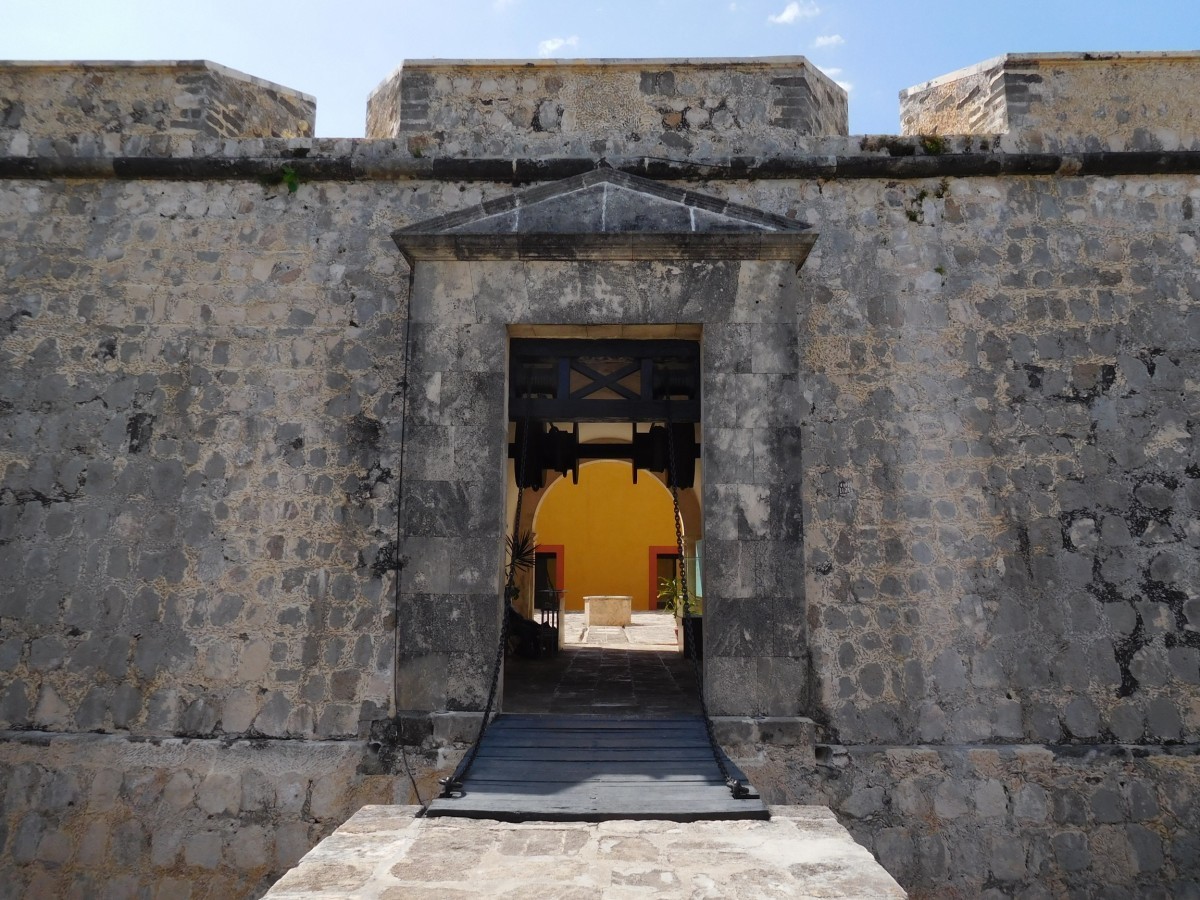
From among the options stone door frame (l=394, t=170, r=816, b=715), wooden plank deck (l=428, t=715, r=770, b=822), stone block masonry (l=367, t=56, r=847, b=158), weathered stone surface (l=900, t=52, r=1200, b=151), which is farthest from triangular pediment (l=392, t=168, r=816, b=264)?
wooden plank deck (l=428, t=715, r=770, b=822)

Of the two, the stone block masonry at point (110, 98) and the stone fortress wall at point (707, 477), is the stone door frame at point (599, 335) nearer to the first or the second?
the stone fortress wall at point (707, 477)

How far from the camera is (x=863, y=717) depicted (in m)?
4.43

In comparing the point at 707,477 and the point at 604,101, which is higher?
the point at 604,101

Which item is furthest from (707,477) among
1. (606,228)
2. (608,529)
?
(608,529)

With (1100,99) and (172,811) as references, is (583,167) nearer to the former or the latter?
→ (1100,99)

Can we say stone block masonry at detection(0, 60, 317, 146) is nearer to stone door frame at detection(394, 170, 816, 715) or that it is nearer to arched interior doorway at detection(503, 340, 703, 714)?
stone door frame at detection(394, 170, 816, 715)

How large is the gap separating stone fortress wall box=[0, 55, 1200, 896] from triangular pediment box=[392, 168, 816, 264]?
232 mm

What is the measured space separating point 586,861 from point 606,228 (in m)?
3.33

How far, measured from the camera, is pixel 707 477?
442 cm

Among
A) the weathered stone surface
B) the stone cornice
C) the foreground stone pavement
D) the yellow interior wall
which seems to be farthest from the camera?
the yellow interior wall

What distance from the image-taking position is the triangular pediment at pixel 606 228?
14.8 ft

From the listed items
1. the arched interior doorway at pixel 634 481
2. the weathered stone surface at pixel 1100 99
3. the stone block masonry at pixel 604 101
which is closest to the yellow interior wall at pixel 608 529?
the arched interior doorway at pixel 634 481

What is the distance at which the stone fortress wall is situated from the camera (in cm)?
435

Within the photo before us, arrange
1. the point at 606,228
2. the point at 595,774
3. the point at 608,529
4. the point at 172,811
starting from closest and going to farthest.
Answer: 1. the point at 595,774
2. the point at 172,811
3. the point at 606,228
4. the point at 608,529
